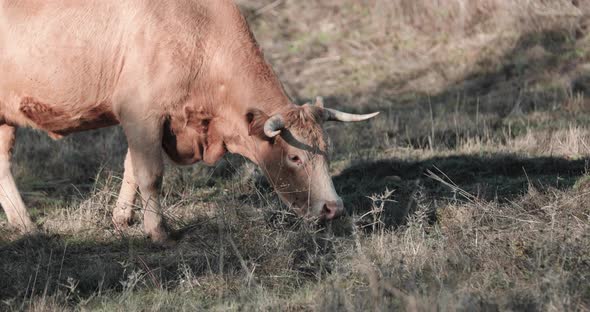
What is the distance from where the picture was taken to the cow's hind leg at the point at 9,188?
29.1 ft

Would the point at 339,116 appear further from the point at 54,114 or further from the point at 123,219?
the point at 54,114

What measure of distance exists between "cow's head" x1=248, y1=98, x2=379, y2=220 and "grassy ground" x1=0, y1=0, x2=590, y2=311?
8.4 inches

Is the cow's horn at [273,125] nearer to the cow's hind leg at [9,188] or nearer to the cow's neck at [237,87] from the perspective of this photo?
the cow's neck at [237,87]

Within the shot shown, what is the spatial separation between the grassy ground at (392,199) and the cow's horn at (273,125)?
0.63 metres

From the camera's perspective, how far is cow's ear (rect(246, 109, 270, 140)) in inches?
314

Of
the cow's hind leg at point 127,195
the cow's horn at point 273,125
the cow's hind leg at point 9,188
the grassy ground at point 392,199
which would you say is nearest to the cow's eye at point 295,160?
the cow's horn at point 273,125

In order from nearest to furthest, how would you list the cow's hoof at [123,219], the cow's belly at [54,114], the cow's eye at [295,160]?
1. the cow's eye at [295,160]
2. the cow's belly at [54,114]
3. the cow's hoof at [123,219]

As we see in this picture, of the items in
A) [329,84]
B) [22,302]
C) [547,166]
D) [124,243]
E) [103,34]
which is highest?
[103,34]

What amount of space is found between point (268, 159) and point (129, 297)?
86.7 inches

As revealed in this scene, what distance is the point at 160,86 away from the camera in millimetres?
7906

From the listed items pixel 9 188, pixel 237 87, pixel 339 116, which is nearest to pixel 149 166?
pixel 237 87

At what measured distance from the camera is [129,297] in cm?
631

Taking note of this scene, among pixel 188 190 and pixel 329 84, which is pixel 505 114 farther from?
pixel 188 190

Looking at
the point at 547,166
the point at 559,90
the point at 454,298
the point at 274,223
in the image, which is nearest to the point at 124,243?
the point at 274,223
